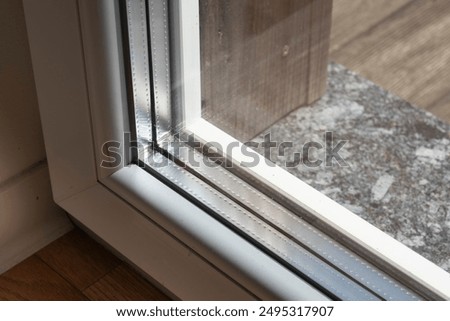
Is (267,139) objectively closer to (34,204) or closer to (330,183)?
(330,183)

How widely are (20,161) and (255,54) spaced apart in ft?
1.04

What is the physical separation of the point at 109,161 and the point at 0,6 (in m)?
0.21

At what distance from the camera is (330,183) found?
936mm

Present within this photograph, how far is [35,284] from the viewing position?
1034 millimetres

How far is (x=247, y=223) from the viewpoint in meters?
0.91

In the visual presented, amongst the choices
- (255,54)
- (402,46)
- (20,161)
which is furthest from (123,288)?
(402,46)

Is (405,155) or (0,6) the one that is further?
(405,155)

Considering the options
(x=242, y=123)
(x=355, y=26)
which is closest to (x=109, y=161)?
(x=242, y=123)

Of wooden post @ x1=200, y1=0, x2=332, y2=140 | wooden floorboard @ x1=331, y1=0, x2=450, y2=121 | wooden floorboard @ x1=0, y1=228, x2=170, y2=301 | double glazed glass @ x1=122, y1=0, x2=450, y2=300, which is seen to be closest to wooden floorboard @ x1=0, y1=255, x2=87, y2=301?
wooden floorboard @ x1=0, y1=228, x2=170, y2=301

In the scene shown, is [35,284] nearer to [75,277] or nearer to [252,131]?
[75,277]

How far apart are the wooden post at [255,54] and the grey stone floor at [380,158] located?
0.15ft
